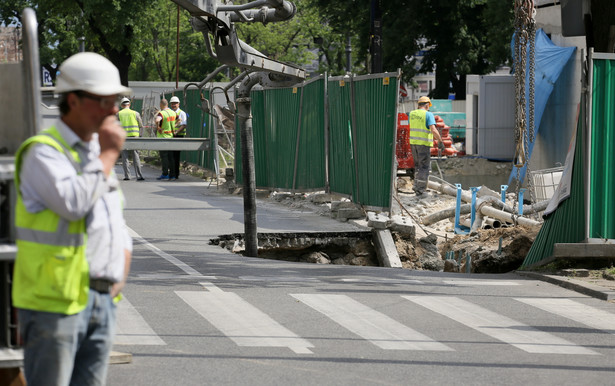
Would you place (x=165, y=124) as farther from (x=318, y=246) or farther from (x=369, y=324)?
(x=369, y=324)

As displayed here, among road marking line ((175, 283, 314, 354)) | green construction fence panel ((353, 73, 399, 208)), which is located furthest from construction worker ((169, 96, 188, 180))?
road marking line ((175, 283, 314, 354))

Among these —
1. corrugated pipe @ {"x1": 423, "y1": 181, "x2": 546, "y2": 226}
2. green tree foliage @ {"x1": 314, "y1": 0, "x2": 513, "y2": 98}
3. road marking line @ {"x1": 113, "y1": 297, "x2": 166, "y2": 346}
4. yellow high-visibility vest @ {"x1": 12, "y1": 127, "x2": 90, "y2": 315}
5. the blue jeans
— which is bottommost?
→ road marking line @ {"x1": 113, "y1": 297, "x2": 166, "y2": 346}

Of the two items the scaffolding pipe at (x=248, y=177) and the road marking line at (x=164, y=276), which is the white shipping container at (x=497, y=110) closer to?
the scaffolding pipe at (x=248, y=177)

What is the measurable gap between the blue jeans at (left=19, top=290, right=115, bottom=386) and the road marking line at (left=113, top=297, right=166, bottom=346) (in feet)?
12.0

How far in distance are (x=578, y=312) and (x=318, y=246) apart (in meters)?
5.95

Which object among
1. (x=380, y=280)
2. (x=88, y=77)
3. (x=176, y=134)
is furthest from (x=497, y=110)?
(x=88, y=77)

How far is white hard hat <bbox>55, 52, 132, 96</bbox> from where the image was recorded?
4.05 metres

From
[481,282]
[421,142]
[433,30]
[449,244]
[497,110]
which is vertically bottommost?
[449,244]

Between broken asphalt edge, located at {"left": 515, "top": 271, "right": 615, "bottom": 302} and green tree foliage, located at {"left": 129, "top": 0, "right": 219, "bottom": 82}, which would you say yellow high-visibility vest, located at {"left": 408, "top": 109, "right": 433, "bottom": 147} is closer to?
broken asphalt edge, located at {"left": 515, "top": 271, "right": 615, "bottom": 302}

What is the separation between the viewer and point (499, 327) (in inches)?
344

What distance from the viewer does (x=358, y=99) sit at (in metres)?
17.2

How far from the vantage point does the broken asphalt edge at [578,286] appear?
10281 millimetres

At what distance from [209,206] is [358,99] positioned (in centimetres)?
362

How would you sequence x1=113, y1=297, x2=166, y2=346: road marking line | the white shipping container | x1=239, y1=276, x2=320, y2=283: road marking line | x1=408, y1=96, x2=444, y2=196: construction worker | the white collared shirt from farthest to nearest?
1. the white shipping container
2. x1=408, y1=96, x2=444, y2=196: construction worker
3. x1=239, y1=276, x2=320, y2=283: road marking line
4. x1=113, y1=297, x2=166, y2=346: road marking line
5. the white collared shirt
